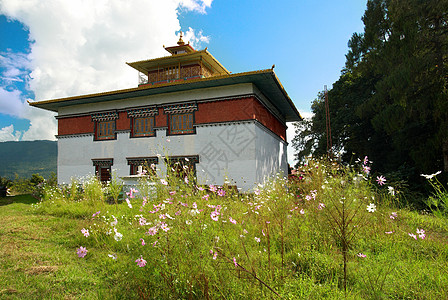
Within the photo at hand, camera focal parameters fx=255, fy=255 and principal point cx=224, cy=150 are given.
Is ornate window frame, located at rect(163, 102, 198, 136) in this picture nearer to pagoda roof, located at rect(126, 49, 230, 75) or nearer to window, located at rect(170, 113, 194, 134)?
Result: window, located at rect(170, 113, 194, 134)

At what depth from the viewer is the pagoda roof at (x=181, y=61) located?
15227mm

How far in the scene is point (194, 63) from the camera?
15805mm

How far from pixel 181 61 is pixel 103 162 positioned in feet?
25.2

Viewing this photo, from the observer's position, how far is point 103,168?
576 inches

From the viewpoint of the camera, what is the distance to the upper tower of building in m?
15.4

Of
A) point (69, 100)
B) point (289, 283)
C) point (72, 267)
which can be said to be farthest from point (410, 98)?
point (69, 100)

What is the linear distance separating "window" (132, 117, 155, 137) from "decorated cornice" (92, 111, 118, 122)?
1.36 m

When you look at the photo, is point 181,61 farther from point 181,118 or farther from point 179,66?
point 181,118

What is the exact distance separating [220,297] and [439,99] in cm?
1232

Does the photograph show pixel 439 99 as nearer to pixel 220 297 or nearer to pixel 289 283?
pixel 289 283

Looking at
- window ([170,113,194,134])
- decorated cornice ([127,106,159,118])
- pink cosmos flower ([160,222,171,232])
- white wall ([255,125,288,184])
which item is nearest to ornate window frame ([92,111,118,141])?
decorated cornice ([127,106,159,118])

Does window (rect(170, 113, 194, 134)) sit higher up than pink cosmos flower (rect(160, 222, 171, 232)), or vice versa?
window (rect(170, 113, 194, 134))

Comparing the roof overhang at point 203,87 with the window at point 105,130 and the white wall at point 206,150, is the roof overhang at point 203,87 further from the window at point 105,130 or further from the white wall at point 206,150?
the white wall at point 206,150

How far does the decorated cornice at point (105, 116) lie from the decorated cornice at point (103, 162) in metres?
2.28
